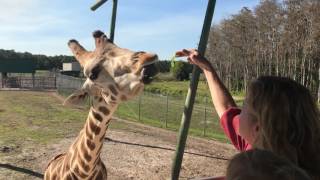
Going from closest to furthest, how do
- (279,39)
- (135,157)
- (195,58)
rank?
1. (195,58)
2. (135,157)
3. (279,39)

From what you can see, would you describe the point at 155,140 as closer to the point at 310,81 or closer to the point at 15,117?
the point at 15,117

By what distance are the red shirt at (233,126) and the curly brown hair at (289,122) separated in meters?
0.61

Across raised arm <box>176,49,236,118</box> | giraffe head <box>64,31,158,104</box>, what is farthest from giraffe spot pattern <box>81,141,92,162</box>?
raised arm <box>176,49,236,118</box>

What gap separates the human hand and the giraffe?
18 cm

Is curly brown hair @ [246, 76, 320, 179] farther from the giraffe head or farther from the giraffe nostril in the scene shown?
the giraffe nostril

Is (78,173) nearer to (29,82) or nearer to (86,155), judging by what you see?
(86,155)

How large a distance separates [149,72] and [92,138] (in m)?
0.91

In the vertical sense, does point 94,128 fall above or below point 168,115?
above

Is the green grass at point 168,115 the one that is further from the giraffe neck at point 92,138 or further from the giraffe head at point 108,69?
the giraffe head at point 108,69

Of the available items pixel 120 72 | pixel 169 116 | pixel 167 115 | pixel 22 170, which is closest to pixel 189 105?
pixel 120 72

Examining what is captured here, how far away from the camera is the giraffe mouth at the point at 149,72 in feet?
10.1

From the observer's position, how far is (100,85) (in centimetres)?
351

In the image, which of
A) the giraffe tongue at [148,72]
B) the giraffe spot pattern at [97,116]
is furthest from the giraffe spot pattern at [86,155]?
the giraffe tongue at [148,72]

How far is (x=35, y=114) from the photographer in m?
21.3
